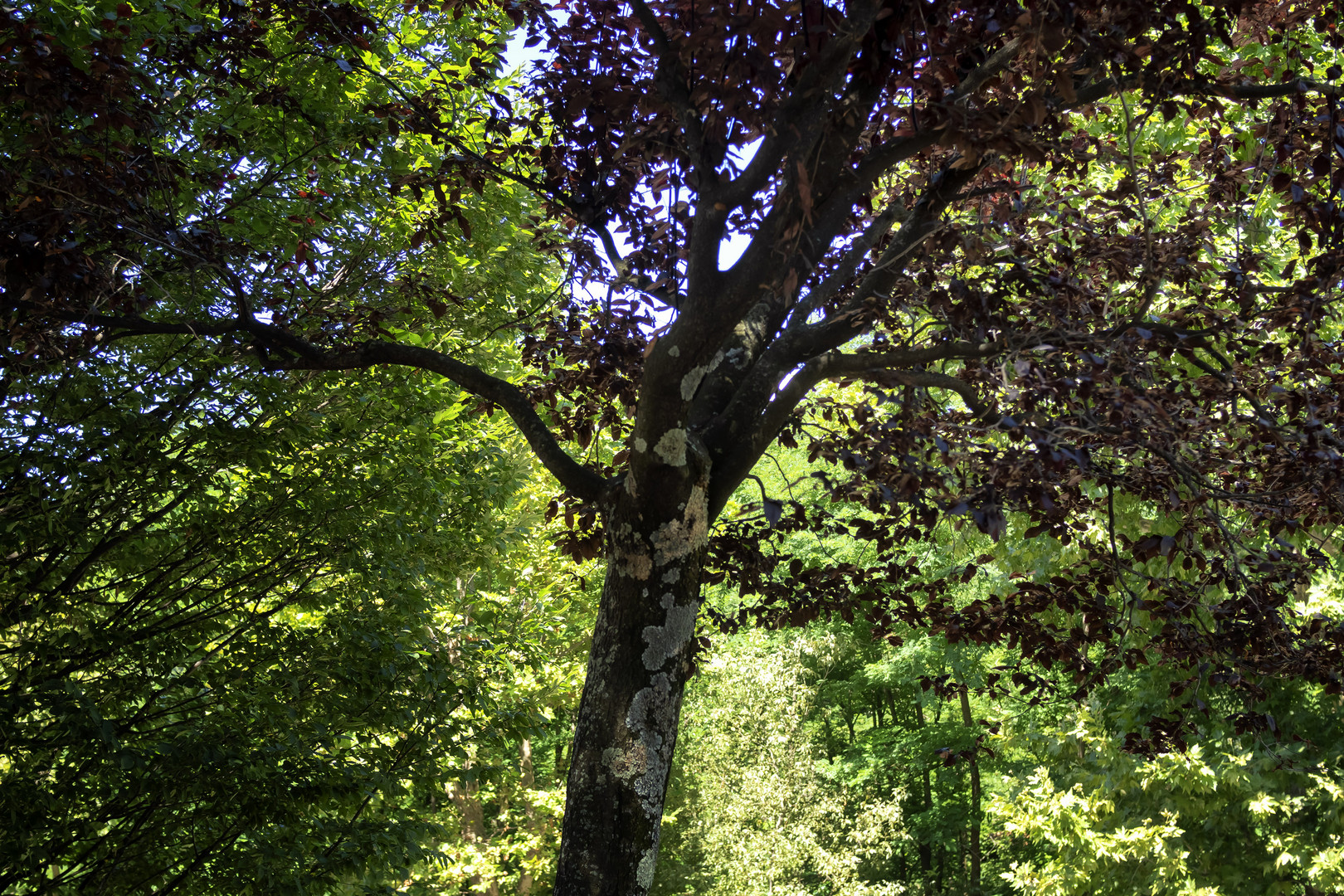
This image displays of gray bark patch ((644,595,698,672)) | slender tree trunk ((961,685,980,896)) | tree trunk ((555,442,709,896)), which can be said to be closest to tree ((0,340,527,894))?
tree trunk ((555,442,709,896))

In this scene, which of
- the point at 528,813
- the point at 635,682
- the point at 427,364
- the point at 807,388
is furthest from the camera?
the point at 528,813

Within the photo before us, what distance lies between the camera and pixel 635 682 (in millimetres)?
2943

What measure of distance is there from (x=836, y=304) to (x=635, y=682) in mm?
2782

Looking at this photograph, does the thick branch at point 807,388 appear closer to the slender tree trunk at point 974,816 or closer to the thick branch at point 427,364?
the thick branch at point 427,364

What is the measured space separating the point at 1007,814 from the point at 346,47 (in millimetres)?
9797

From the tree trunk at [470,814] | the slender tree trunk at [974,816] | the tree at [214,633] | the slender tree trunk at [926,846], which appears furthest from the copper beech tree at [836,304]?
the slender tree trunk at [926,846]

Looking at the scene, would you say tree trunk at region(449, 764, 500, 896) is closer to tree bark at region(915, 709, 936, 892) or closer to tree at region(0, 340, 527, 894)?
tree at region(0, 340, 527, 894)

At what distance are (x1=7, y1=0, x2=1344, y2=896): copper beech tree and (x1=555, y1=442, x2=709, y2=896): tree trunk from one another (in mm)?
11

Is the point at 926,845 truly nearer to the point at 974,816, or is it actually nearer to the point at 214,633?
the point at 974,816

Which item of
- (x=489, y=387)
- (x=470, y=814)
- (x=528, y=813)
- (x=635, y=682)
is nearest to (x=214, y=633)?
(x=489, y=387)

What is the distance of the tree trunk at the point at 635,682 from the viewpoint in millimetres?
2820

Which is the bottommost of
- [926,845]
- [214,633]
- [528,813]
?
[214,633]

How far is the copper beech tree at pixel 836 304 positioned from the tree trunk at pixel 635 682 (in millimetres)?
11

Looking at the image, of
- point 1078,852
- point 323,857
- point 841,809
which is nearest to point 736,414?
point 323,857
